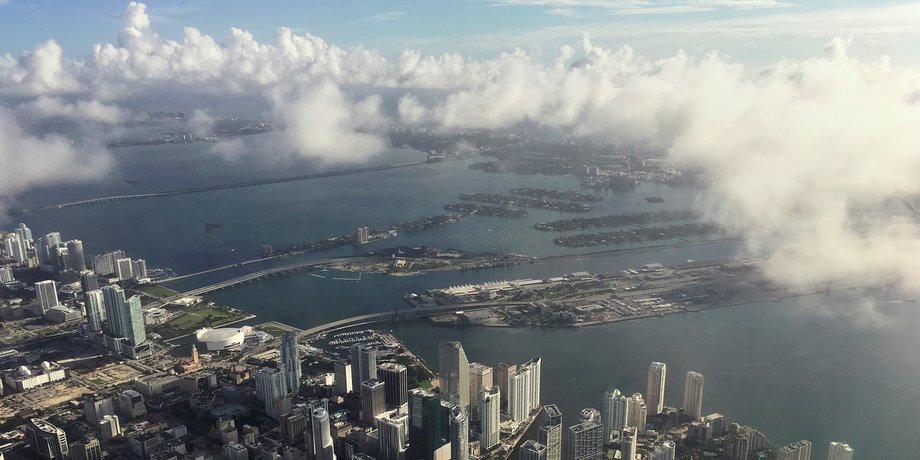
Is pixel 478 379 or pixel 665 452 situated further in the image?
pixel 478 379

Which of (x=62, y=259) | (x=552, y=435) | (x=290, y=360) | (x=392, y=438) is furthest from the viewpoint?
(x=62, y=259)

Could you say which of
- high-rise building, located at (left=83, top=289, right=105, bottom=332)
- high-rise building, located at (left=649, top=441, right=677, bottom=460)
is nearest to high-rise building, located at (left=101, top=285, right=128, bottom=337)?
high-rise building, located at (left=83, top=289, right=105, bottom=332)

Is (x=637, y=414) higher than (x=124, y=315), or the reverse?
(x=124, y=315)

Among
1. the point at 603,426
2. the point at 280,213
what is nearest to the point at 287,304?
the point at 603,426

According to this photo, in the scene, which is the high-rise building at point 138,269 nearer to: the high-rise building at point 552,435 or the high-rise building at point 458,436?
the high-rise building at point 458,436

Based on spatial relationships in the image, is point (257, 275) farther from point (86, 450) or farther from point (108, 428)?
point (86, 450)

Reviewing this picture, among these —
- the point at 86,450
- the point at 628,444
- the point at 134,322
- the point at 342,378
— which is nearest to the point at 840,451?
the point at 628,444

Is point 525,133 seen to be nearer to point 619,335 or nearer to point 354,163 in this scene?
point 354,163
